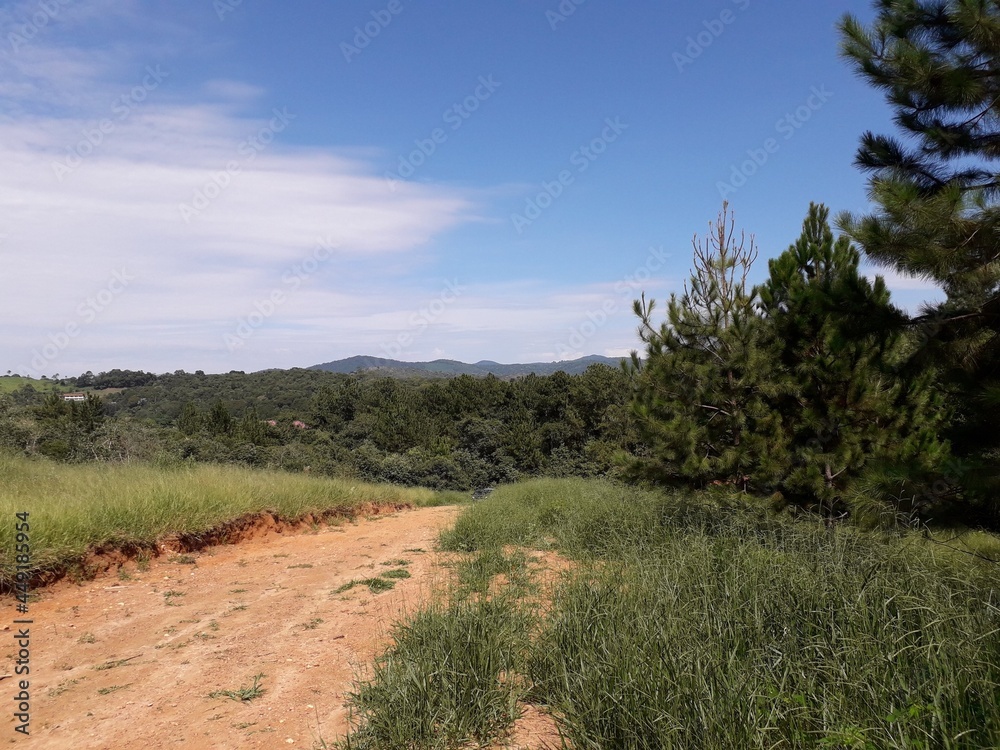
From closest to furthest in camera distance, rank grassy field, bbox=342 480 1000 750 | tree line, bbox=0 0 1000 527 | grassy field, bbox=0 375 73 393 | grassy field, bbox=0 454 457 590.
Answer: grassy field, bbox=342 480 1000 750, tree line, bbox=0 0 1000 527, grassy field, bbox=0 454 457 590, grassy field, bbox=0 375 73 393

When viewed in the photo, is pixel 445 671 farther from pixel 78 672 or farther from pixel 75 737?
pixel 78 672

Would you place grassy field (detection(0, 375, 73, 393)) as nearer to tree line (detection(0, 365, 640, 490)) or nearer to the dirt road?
tree line (detection(0, 365, 640, 490))

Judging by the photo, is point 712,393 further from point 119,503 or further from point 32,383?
point 32,383

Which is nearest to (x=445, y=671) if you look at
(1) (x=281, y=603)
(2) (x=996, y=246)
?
(1) (x=281, y=603)

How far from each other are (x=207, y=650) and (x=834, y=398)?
6.56 m

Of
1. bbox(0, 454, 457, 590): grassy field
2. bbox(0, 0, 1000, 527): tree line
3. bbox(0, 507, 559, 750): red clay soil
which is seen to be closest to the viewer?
bbox(0, 507, 559, 750): red clay soil

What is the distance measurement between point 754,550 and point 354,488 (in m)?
10.5

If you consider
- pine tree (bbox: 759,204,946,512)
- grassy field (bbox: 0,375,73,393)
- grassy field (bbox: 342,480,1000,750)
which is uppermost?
grassy field (bbox: 0,375,73,393)

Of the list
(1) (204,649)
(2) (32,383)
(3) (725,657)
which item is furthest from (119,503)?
(2) (32,383)

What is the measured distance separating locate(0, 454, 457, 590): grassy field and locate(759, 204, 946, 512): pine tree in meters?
7.54

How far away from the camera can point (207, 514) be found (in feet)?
25.6

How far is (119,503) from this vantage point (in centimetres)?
682

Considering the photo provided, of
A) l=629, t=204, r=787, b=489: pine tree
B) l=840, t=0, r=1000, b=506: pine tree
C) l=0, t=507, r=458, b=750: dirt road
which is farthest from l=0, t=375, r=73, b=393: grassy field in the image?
l=840, t=0, r=1000, b=506: pine tree

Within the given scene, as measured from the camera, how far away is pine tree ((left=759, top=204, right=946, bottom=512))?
19.6 feet
